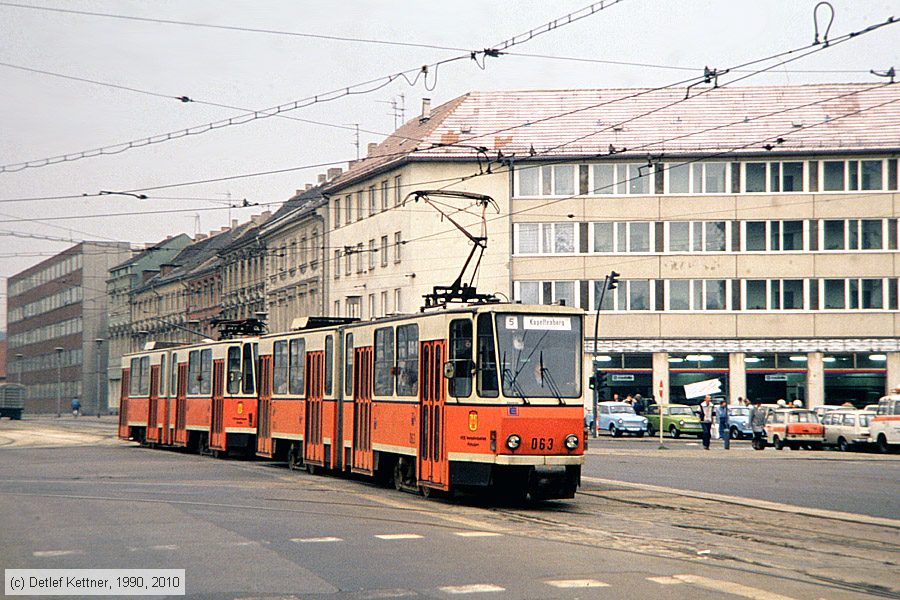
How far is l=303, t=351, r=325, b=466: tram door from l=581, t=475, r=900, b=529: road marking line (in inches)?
206

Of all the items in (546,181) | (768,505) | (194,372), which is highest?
(546,181)

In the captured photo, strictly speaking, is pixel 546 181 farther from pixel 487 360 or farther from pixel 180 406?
pixel 487 360

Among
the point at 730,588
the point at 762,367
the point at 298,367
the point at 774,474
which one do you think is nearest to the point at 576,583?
the point at 730,588

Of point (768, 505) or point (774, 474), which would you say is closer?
point (768, 505)

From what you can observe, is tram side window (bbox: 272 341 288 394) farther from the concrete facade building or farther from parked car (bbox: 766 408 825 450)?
the concrete facade building

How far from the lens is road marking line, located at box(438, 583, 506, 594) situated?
34.4 ft

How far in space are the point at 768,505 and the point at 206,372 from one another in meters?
18.7

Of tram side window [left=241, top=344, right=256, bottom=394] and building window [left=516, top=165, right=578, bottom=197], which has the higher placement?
building window [left=516, top=165, right=578, bottom=197]

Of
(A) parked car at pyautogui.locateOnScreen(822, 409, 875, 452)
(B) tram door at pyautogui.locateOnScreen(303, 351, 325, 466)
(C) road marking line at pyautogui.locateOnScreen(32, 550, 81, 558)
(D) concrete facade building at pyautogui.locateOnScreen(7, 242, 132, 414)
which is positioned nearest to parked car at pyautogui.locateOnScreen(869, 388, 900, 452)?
(A) parked car at pyautogui.locateOnScreen(822, 409, 875, 452)

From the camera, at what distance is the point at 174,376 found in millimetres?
37531

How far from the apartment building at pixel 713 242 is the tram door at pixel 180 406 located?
27855 millimetres

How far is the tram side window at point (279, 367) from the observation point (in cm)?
2805

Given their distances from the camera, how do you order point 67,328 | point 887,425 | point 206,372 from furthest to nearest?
point 67,328, point 887,425, point 206,372

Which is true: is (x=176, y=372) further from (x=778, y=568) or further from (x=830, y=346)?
(x=830, y=346)
